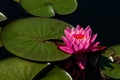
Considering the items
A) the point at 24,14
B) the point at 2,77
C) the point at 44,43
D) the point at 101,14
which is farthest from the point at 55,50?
the point at 101,14

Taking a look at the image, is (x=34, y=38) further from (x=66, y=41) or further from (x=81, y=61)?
(x=81, y=61)

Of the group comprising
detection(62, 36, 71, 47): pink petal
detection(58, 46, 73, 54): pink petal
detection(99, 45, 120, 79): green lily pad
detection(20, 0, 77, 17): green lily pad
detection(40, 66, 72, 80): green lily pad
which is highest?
detection(62, 36, 71, 47): pink petal

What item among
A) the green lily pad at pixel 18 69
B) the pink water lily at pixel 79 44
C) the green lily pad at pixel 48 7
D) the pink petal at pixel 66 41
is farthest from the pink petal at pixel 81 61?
the green lily pad at pixel 48 7

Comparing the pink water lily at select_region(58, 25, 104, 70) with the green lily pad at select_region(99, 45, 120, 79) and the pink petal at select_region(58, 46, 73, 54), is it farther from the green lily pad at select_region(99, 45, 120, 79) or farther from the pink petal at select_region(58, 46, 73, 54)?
the green lily pad at select_region(99, 45, 120, 79)

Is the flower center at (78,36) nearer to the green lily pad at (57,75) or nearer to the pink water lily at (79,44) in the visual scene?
the pink water lily at (79,44)

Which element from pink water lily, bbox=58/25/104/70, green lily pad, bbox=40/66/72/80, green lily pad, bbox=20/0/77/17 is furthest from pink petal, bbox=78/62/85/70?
green lily pad, bbox=20/0/77/17

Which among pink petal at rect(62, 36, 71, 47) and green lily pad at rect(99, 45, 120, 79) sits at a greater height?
pink petal at rect(62, 36, 71, 47)

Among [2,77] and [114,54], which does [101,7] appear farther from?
[2,77]
